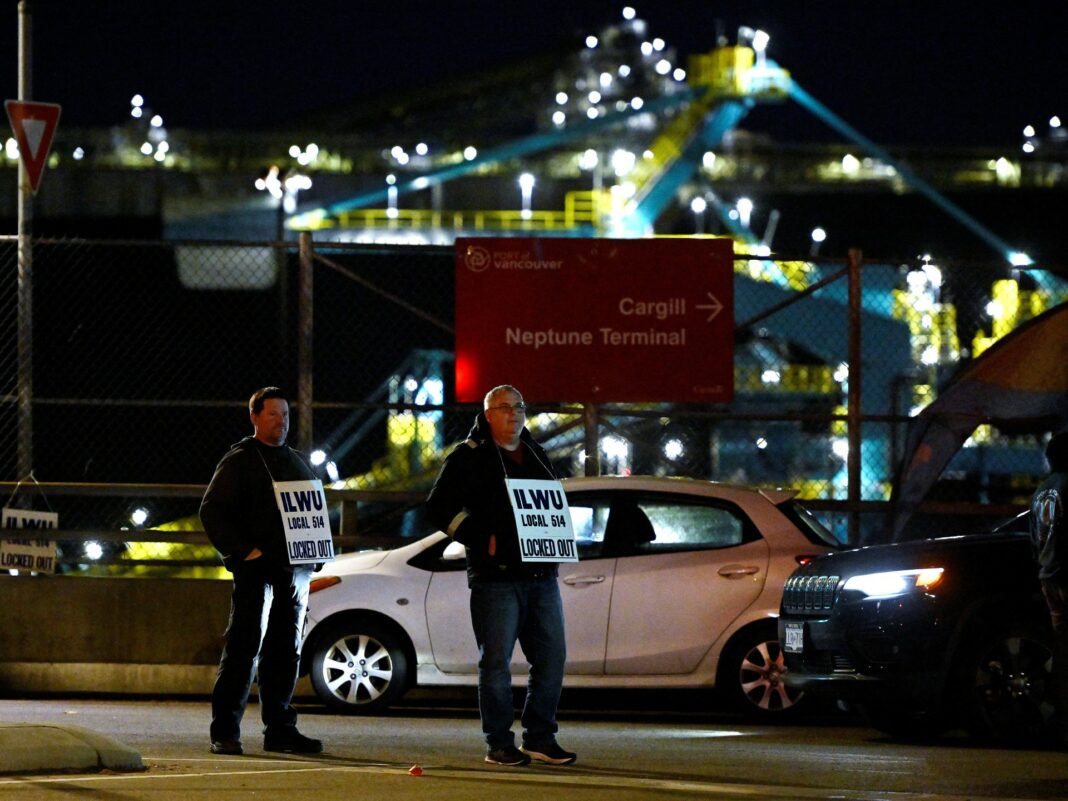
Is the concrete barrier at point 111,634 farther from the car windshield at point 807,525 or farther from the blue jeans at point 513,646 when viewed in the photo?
the blue jeans at point 513,646

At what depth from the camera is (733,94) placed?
309ft

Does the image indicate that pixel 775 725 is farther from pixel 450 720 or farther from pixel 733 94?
pixel 733 94

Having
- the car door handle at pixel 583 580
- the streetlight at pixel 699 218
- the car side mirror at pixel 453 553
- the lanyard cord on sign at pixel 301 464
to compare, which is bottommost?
the car door handle at pixel 583 580

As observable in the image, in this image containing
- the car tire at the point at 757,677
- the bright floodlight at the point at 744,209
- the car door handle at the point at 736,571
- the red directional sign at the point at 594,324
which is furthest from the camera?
the bright floodlight at the point at 744,209

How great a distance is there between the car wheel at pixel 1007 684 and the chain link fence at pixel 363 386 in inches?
136

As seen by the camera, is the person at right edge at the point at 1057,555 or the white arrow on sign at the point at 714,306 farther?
the white arrow on sign at the point at 714,306

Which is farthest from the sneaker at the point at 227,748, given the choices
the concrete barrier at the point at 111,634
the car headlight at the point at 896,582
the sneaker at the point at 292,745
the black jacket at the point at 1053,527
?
the concrete barrier at the point at 111,634

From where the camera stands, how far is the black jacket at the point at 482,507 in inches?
307

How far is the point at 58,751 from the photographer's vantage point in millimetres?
7281

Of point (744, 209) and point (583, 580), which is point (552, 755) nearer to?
point (583, 580)

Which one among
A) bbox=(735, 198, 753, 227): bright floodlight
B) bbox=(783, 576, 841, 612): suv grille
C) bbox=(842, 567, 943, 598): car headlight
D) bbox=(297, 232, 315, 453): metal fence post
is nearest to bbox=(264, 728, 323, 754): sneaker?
bbox=(783, 576, 841, 612): suv grille

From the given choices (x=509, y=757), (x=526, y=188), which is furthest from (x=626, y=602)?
(x=526, y=188)

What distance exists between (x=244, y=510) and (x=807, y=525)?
4119mm

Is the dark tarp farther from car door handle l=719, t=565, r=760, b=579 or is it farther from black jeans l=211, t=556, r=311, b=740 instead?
black jeans l=211, t=556, r=311, b=740
